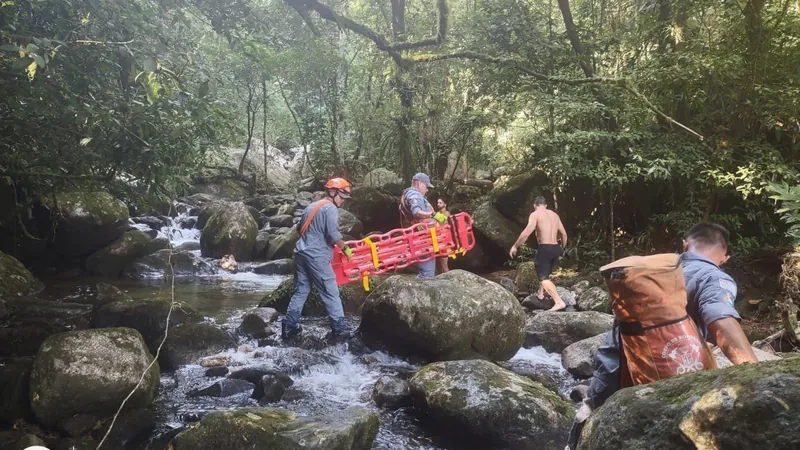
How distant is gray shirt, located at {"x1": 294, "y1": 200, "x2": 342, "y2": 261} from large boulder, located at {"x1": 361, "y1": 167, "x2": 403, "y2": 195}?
8.57 m

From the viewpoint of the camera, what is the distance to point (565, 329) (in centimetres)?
777

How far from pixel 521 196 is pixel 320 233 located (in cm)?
673

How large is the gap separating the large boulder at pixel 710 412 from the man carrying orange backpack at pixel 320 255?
5595 millimetres

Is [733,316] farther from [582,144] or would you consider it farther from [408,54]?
[408,54]

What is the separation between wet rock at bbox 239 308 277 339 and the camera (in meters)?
7.81

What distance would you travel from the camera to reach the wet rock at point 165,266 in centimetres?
1258

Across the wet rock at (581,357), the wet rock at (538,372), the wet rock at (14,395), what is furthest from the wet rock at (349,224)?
the wet rock at (14,395)

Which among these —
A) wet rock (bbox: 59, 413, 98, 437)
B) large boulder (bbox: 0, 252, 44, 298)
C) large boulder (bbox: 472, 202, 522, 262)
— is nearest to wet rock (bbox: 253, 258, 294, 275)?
→ large boulder (bbox: 0, 252, 44, 298)

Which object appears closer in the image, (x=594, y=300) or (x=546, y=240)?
(x=546, y=240)

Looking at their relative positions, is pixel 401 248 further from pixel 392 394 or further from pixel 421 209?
pixel 392 394

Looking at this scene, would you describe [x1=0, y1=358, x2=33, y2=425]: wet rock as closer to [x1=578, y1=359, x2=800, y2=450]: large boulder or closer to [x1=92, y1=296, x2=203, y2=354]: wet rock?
[x1=92, y1=296, x2=203, y2=354]: wet rock

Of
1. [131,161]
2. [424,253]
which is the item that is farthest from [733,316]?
[424,253]

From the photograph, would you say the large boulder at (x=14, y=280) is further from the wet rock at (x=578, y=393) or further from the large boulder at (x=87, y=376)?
the wet rock at (x=578, y=393)

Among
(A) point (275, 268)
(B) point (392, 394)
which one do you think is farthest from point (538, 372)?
(A) point (275, 268)
